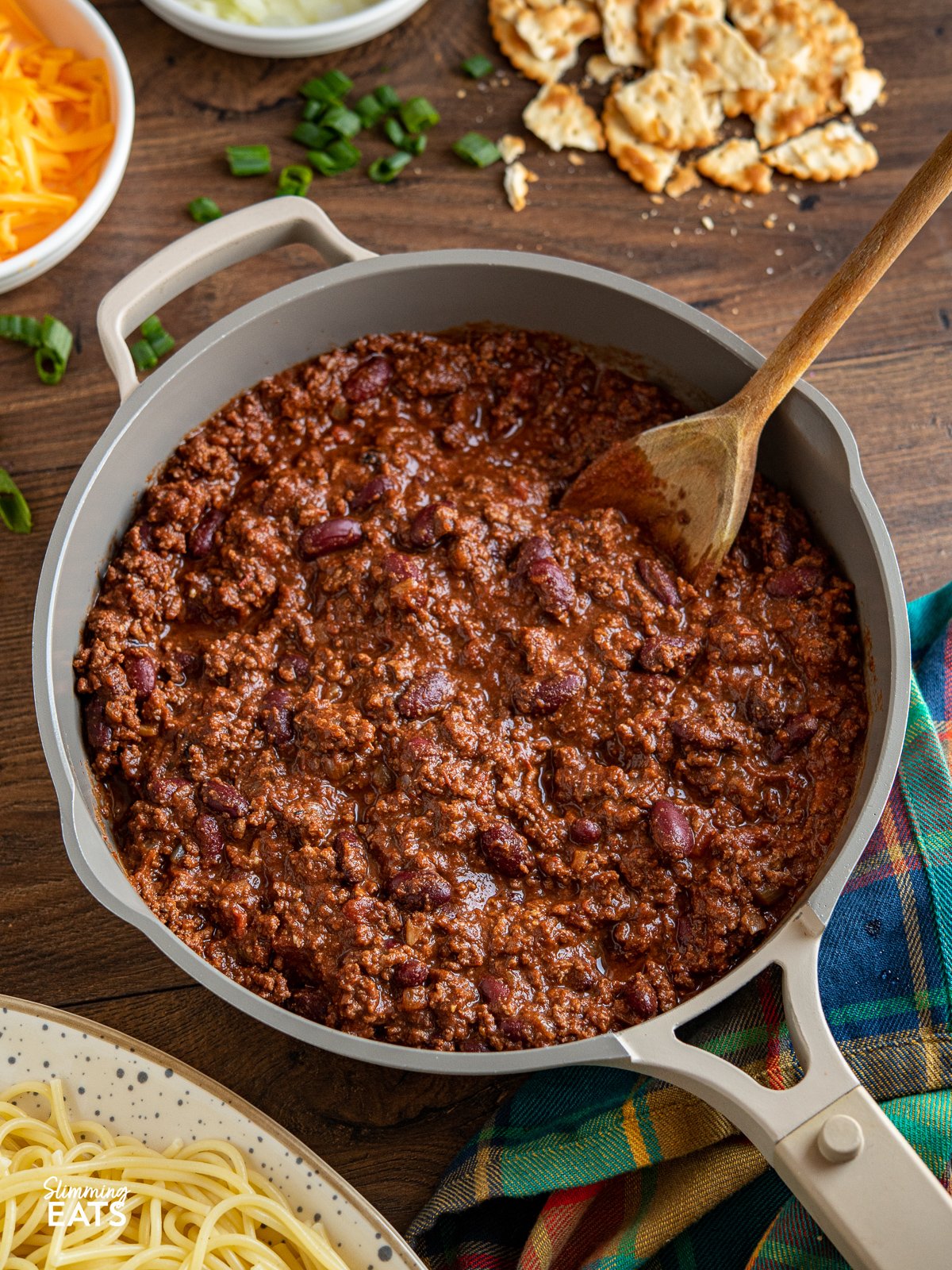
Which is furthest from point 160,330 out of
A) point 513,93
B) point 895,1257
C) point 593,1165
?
point 895,1257

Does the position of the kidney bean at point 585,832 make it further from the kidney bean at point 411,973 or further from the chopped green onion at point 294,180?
the chopped green onion at point 294,180

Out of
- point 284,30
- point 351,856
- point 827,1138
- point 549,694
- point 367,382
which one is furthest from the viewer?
point 284,30

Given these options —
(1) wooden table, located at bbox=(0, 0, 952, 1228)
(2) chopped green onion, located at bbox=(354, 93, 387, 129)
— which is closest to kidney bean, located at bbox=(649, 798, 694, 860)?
(1) wooden table, located at bbox=(0, 0, 952, 1228)

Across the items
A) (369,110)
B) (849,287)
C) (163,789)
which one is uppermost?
(849,287)

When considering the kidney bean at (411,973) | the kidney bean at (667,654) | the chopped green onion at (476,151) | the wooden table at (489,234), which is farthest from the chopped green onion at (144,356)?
the kidney bean at (411,973)

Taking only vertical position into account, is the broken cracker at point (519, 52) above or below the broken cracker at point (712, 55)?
below

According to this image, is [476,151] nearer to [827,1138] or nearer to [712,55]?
[712,55]

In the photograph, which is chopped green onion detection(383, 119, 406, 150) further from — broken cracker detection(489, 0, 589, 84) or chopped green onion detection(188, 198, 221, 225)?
chopped green onion detection(188, 198, 221, 225)

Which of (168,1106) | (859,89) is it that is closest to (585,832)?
(168,1106)
